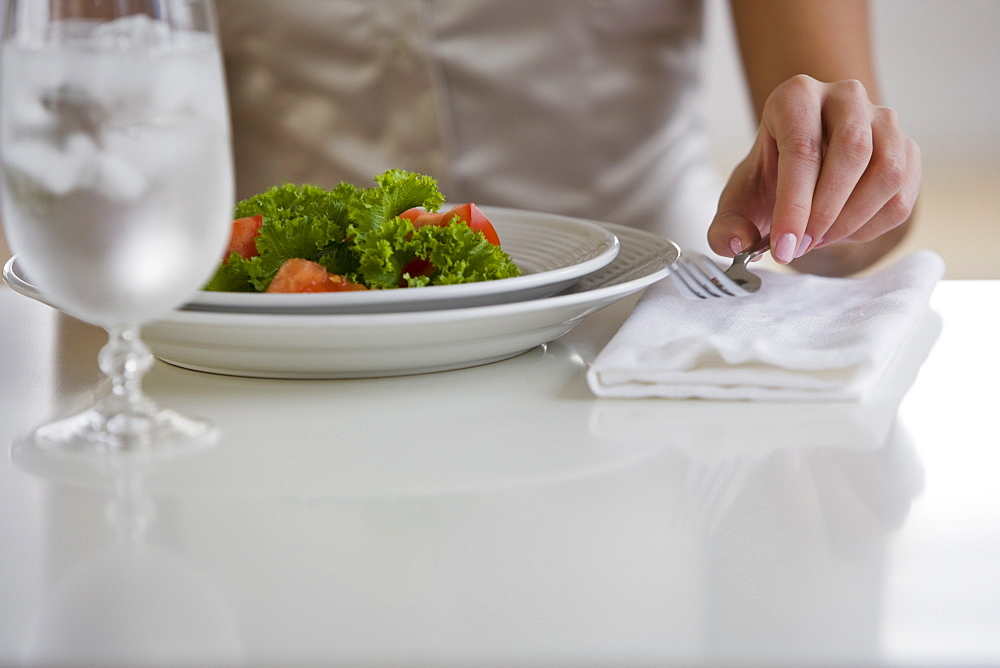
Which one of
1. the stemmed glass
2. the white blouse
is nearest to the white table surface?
the stemmed glass

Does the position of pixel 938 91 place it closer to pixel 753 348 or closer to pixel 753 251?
pixel 753 251

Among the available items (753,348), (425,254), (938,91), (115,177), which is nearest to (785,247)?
(753,348)

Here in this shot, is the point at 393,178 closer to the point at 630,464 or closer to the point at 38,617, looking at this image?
the point at 630,464

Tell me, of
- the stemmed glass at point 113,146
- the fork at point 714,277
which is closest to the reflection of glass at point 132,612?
the stemmed glass at point 113,146

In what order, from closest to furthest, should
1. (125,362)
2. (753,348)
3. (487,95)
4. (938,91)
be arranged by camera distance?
(125,362)
(753,348)
(487,95)
(938,91)

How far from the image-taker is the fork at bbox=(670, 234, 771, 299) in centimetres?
86

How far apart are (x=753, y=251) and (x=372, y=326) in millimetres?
407

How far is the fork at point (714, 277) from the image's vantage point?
857 millimetres

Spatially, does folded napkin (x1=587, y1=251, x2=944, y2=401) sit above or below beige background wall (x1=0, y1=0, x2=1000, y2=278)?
above

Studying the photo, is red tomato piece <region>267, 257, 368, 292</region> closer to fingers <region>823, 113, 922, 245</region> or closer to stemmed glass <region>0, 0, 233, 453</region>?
stemmed glass <region>0, 0, 233, 453</region>

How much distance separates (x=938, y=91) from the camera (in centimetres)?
610

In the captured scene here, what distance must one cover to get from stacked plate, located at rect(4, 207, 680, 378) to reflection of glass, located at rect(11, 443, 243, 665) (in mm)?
189

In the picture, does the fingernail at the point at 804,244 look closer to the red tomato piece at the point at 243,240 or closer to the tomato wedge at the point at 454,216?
the tomato wedge at the point at 454,216

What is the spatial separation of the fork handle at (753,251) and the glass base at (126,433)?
1.62ft
